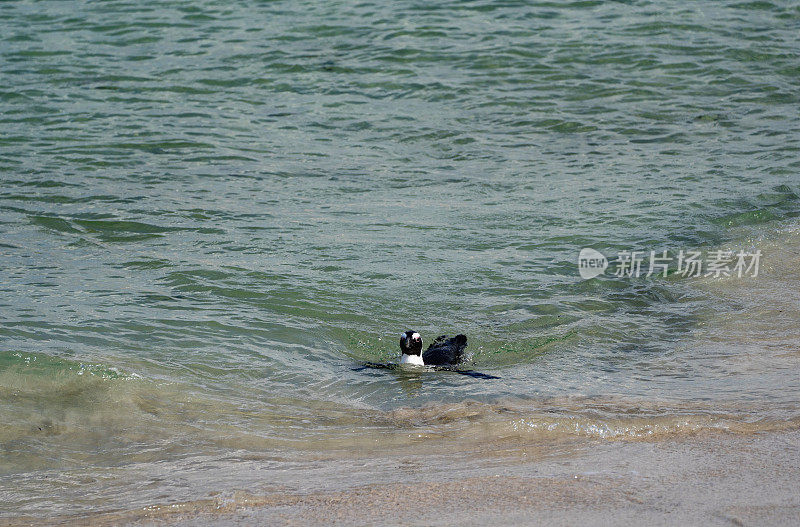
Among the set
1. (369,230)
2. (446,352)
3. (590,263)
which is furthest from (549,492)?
(369,230)

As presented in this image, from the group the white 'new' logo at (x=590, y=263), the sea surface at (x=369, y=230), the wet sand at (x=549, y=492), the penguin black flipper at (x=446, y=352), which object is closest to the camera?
the wet sand at (x=549, y=492)

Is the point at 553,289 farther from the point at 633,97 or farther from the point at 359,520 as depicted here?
the point at 633,97

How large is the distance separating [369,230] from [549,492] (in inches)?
223

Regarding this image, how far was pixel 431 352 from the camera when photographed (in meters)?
7.04

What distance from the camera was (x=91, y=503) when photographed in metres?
4.91

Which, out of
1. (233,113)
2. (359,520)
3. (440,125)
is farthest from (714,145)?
(359,520)

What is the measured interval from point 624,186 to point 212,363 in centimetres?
583

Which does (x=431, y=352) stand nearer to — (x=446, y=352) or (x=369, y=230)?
(x=446, y=352)

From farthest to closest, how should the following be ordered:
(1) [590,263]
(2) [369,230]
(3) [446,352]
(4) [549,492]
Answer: (2) [369,230] < (1) [590,263] < (3) [446,352] < (4) [549,492]

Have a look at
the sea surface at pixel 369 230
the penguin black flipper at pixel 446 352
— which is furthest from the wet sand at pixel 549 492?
the penguin black flipper at pixel 446 352

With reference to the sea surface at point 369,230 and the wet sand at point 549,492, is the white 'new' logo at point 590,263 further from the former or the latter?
the wet sand at point 549,492

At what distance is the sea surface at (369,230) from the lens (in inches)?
230

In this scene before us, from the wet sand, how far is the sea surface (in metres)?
0.21

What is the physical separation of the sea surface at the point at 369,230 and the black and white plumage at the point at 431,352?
160 millimetres
